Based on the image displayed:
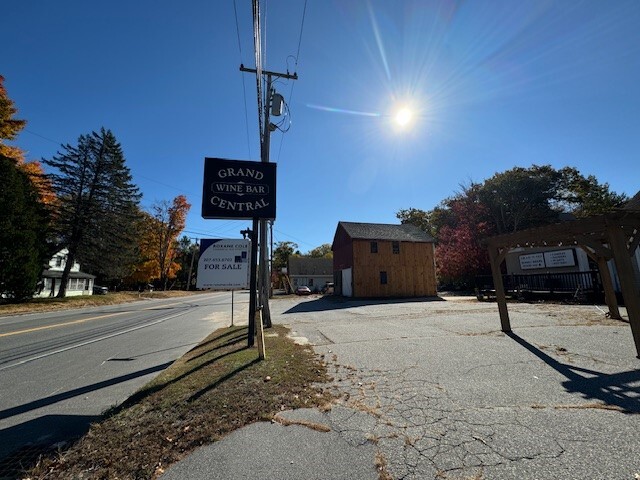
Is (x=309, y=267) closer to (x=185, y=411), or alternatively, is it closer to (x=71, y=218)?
(x=71, y=218)

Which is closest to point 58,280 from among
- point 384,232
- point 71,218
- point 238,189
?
point 71,218

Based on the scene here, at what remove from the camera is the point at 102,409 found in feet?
13.4

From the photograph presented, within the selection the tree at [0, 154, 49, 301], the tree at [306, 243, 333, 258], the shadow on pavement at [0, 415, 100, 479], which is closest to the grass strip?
the shadow on pavement at [0, 415, 100, 479]

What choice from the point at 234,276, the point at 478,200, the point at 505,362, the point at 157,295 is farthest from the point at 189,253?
the point at 505,362

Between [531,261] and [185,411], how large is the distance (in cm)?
2449

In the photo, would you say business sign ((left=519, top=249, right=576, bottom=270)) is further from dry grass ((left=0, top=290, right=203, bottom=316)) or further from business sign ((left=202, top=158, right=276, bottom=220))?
dry grass ((left=0, top=290, right=203, bottom=316))

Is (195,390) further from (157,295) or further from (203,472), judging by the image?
(157,295)

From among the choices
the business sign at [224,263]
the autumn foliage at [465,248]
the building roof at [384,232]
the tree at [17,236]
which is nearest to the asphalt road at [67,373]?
the business sign at [224,263]

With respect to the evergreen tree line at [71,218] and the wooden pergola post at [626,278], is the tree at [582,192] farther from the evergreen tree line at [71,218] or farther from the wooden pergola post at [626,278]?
the evergreen tree line at [71,218]

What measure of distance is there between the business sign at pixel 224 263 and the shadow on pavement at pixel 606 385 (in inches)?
255

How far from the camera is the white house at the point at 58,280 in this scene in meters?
36.2

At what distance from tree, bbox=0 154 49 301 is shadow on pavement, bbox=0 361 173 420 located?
24.3 meters

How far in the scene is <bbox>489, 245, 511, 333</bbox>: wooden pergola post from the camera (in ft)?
27.2

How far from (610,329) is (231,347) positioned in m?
9.71
